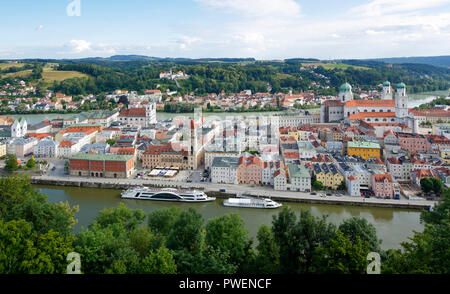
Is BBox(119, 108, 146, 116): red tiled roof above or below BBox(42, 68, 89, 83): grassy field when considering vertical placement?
below

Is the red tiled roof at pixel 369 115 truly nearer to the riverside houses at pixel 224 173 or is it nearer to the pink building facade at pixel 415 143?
the pink building facade at pixel 415 143

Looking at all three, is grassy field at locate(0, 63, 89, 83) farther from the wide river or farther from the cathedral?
the wide river

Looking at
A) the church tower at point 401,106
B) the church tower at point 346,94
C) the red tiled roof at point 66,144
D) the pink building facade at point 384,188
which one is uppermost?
the church tower at point 346,94

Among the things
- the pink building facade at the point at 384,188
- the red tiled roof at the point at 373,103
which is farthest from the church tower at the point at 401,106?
the pink building facade at the point at 384,188

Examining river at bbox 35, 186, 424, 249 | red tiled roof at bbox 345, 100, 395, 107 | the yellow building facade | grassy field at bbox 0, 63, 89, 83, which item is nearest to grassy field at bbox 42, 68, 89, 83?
grassy field at bbox 0, 63, 89, 83
